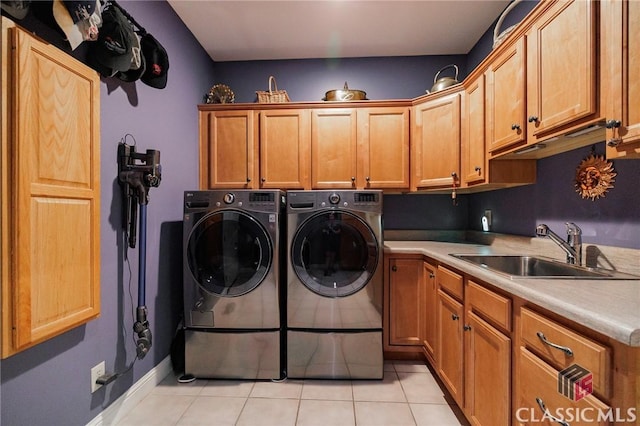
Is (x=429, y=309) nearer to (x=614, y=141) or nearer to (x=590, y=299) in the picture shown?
(x=590, y=299)

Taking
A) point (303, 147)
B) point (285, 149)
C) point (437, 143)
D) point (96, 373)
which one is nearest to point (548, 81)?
point (437, 143)

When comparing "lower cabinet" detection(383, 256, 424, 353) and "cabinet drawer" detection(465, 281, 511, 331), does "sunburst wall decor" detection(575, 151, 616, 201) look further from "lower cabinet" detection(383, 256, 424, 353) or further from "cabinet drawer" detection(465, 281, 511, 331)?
"lower cabinet" detection(383, 256, 424, 353)

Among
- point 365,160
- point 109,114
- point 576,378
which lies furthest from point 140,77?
point 576,378

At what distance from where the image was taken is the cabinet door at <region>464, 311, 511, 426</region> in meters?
1.19

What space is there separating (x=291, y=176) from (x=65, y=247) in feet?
5.61

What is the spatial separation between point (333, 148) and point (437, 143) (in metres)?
0.86

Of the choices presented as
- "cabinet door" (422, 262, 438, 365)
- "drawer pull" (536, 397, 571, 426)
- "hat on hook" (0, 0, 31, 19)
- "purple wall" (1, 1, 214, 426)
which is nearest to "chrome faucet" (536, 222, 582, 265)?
"cabinet door" (422, 262, 438, 365)

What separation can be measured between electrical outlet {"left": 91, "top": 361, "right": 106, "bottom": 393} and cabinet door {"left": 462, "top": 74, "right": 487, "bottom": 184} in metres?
2.44

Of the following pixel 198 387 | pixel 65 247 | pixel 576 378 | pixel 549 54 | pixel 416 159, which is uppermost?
pixel 549 54

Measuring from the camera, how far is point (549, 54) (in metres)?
1.36

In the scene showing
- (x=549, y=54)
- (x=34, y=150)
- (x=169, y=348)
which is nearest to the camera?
(x=34, y=150)

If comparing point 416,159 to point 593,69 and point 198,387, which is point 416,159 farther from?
point 198,387

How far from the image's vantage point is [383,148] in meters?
2.65
